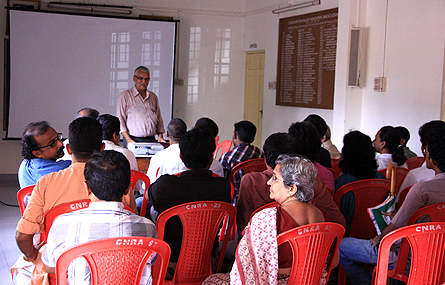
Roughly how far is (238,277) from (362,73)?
465 centimetres

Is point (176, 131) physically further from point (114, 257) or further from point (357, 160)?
point (114, 257)

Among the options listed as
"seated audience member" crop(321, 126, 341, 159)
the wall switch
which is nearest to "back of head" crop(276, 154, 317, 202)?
"seated audience member" crop(321, 126, 341, 159)

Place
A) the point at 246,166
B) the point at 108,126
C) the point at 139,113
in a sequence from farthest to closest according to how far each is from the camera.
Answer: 1. the point at 139,113
2. the point at 108,126
3. the point at 246,166

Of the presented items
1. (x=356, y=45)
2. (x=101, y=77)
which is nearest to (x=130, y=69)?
(x=101, y=77)

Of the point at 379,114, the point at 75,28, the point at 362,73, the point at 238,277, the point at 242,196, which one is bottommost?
the point at 238,277

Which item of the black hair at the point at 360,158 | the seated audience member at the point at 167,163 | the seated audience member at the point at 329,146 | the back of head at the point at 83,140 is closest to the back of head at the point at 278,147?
the black hair at the point at 360,158

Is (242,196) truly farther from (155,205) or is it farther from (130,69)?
(130,69)

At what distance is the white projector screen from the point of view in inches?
251

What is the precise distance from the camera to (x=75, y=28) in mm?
6629

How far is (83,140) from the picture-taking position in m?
2.42

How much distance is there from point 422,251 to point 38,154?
217cm

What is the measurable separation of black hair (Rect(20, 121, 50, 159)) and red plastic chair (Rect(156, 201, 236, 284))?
1.11 meters

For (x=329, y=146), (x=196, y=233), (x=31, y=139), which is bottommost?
(x=196, y=233)

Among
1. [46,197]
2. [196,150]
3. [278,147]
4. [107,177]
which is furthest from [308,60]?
[107,177]
